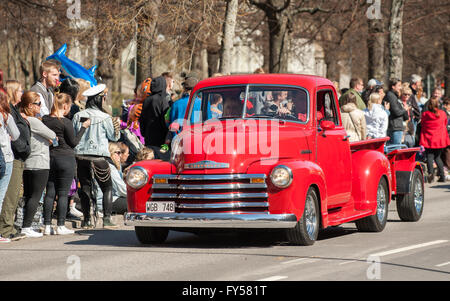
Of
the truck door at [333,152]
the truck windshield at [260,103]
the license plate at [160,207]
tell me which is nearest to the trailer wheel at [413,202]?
the truck door at [333,152]

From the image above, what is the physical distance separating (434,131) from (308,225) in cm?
1206

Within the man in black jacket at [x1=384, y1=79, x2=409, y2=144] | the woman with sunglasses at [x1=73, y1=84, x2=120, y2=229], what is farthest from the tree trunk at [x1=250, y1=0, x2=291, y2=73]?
the woman with sunglasses at [x1=73, y1=84, x2=120, y2=229]

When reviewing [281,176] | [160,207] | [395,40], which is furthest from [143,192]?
[395,40]

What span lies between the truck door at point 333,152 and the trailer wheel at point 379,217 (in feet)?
2.34

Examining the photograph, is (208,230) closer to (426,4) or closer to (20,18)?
(20,18)

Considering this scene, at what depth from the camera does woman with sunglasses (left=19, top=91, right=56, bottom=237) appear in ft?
39.8

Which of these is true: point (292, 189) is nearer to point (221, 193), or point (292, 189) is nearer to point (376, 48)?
point (221, 193)

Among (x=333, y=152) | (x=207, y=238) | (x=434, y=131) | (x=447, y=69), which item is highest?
(x=447, y=69)

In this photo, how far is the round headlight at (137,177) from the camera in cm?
1087

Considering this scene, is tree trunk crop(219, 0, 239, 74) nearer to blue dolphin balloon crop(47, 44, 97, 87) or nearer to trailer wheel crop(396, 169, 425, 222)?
blue dolphin balloon crop(47, 44, 97, 87)

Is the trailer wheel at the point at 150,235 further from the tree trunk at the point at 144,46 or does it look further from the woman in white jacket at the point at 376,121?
the tree trunk at the point at 144,46

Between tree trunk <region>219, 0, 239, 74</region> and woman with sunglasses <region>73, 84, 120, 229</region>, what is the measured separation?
6.75 meters

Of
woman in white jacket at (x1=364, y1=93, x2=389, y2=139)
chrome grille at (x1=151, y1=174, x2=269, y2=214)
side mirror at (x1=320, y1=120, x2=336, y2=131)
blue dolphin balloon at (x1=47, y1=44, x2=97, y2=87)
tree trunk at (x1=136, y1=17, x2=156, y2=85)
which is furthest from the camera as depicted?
tree trunk at (x1=136, y1=17, x2=156, y2=85)

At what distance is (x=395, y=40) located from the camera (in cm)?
2791
